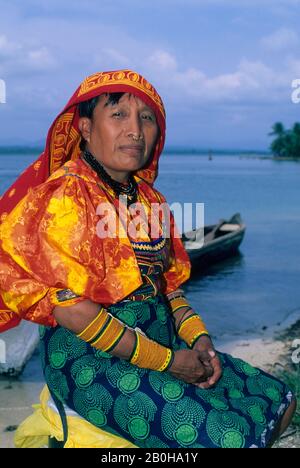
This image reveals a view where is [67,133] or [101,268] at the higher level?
[67,133]

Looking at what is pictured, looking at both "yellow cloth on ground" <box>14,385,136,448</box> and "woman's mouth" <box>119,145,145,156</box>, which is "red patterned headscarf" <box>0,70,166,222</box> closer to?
"woman's mouth" <box>119,145,145,156</box>

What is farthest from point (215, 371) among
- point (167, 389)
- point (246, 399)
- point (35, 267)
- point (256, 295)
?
point (256, 295)

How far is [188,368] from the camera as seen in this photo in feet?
6.99

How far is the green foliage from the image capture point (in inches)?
3531

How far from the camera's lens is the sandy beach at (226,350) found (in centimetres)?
384

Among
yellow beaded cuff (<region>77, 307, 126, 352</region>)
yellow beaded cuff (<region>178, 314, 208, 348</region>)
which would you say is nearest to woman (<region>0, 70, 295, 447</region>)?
yellow beaded cuff (<region>77, 307, 126, 352</region>)

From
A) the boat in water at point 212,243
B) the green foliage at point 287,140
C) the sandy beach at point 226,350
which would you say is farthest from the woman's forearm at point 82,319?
the green foliage at point 287,140

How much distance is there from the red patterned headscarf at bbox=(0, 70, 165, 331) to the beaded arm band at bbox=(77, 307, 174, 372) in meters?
0.41

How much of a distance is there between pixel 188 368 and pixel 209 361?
197 millimetres

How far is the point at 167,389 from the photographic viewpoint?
205 cm

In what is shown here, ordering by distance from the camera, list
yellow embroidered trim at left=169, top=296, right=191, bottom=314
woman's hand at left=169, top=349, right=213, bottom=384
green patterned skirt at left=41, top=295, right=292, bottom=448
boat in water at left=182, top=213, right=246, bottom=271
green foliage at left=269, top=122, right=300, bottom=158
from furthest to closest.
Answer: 1. green foliage at left=269, top=122, right=300, bottom=158
2. boat in water at left=182, top=213, right=246, bottom=271
3. yellow embroidered trim at left=169, top=296, right=191, bottom=314
4. woman's hand at left=169, top=349, right=213, bottom=384
5. green patterned skirt at left=41, top=295, right=292, bottom=448

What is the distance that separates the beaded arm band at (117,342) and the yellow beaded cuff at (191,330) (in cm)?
39

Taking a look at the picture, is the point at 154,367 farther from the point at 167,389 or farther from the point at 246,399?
the point at 246,399
